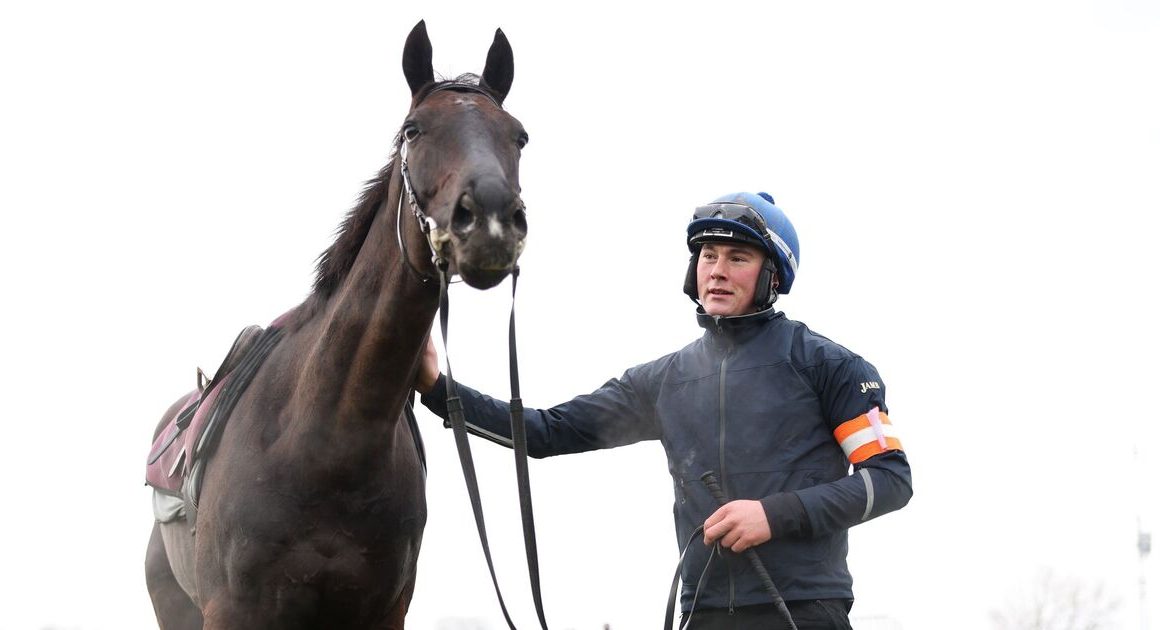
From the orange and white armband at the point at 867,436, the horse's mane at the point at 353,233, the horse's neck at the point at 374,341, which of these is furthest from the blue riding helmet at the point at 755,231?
the horse's mane at the point at 353,233

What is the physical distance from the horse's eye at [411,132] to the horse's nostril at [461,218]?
1.74 ft

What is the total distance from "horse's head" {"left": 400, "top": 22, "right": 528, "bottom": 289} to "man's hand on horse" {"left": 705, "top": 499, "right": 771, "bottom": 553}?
89 centimetres

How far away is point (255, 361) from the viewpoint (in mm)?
4613

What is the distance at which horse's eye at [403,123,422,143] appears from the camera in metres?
3.81

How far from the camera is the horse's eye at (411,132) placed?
3809 mm

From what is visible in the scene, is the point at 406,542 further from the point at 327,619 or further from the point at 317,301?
the point at 317,301

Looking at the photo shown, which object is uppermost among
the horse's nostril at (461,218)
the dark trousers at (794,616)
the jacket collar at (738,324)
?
the horse's nostril at (461,218)

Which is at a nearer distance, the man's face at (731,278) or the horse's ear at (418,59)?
the man's face at (731,278)

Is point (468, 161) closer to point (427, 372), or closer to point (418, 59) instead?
point (418, 59)

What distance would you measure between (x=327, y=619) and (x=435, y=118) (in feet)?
5.57

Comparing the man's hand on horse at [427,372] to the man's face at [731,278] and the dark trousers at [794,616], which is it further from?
the dark trousers at [794,616]

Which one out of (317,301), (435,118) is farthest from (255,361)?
(435,118)

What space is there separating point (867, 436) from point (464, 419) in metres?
1.27

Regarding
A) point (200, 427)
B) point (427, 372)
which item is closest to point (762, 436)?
point (427, 372)
